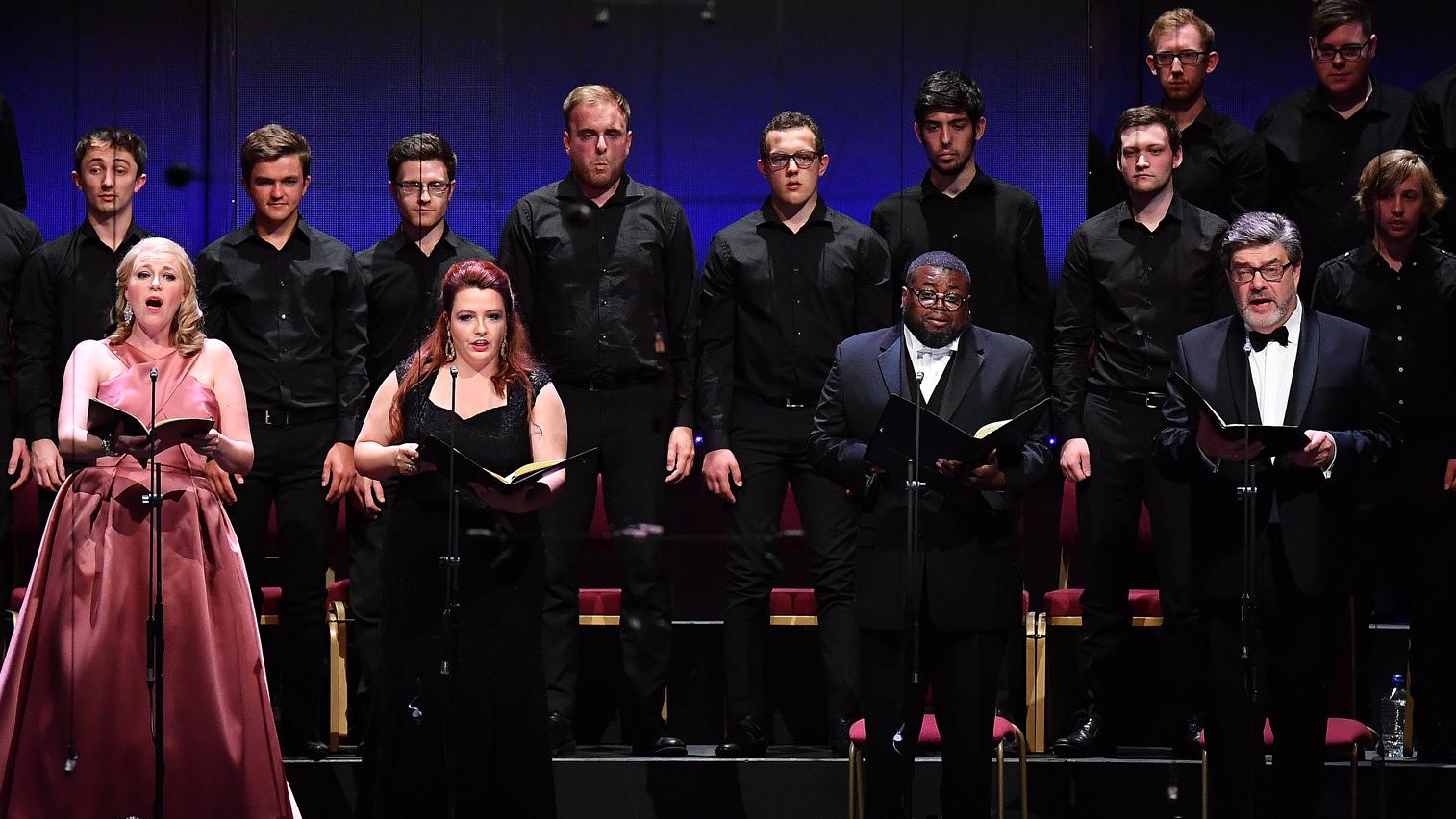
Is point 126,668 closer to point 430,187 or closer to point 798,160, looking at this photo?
point 430,187

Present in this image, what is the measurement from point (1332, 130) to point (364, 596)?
113 inches

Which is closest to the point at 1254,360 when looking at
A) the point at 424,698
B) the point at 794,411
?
the point at 794,411

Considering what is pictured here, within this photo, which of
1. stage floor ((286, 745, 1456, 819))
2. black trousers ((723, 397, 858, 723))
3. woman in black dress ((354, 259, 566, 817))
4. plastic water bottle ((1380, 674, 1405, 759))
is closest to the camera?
woman in black dress ((354, 259, 566, 817))

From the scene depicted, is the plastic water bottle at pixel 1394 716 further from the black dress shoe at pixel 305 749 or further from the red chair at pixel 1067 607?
the black dress shoe at pixel 305 749

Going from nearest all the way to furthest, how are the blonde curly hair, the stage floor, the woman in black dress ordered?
1. the woman in black dress
2. the blonde curly hair
3. the stage floor

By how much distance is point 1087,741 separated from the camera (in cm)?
421

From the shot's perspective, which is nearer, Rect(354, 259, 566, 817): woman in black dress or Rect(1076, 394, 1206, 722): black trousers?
Rect(354, 259, 566, 817): woman in black dress

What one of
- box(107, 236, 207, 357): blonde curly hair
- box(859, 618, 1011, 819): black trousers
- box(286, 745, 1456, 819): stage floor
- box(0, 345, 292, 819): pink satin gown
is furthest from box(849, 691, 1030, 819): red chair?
box(107, 236, 207, 357): blonde curly hair

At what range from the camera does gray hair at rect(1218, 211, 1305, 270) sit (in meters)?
3.74

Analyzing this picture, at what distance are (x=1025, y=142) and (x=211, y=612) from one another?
2461mm

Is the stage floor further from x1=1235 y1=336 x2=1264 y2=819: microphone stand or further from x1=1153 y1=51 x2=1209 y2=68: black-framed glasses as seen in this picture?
x1=1153 y1=51 x2=1209 y2=68: black-framed glasses

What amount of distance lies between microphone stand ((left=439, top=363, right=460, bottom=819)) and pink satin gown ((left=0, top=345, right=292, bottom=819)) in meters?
0.49

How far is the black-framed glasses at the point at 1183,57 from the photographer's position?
4500 millimetres

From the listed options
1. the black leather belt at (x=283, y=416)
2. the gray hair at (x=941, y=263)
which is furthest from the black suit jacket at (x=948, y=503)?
the black leather belt at (x=283, y=416)
